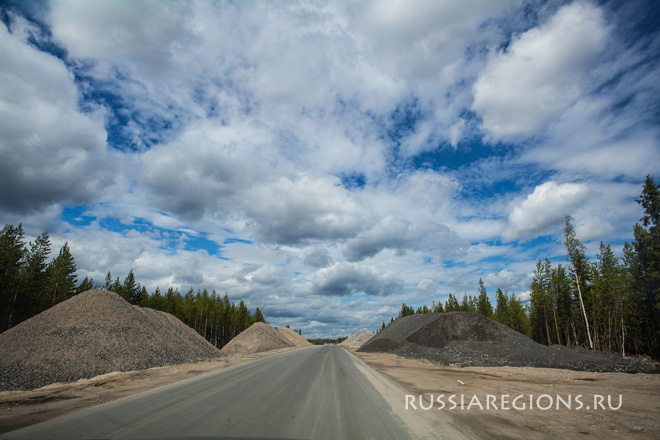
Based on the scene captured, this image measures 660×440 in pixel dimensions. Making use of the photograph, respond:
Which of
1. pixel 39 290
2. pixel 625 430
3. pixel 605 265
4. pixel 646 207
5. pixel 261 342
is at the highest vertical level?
pixel 646 207

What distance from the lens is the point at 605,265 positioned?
1831 inches

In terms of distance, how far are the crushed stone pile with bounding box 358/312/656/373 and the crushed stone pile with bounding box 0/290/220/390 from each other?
26998mm

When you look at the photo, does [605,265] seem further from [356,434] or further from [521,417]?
[356,434]

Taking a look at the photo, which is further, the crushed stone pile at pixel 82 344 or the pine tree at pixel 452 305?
the pine tree at pixel 452 305

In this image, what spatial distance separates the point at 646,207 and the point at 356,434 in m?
42.8

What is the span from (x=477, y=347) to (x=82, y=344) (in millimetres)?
39122

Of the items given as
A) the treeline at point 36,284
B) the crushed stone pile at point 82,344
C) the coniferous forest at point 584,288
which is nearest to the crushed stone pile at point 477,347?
the coniferous forest at point 584,288

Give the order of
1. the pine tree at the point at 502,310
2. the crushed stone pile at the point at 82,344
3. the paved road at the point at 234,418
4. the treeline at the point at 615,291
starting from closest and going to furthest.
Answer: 1. the paved road at the point at 234,418
2. the crushed stone pile at the point at 82,344
3. the treeline at the point at 615,291
4. the pine tree at the point at 502,310

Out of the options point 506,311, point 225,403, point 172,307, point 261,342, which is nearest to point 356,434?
point 225,403

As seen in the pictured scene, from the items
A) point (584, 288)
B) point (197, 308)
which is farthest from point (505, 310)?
point (197, 308)

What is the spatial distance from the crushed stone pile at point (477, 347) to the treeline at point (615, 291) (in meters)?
11.6

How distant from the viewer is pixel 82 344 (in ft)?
70.0

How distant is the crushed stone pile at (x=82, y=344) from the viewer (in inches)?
697

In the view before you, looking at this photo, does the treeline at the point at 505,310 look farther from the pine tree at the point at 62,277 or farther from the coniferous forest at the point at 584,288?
the pine tree at the point at 62,277
